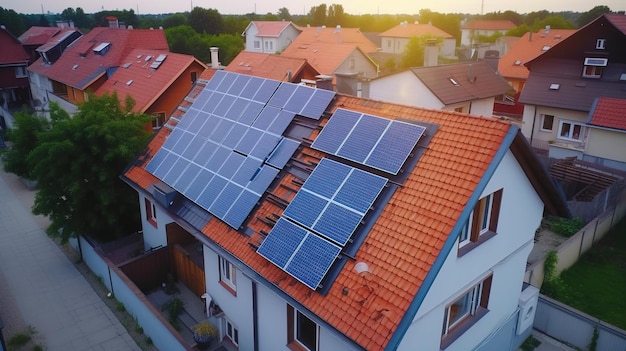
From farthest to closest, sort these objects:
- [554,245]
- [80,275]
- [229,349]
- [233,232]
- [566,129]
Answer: [566,129]
[554,245]
[80,275]
[229,349]
[233,232]

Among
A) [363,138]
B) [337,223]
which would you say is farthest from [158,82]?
[337,223]

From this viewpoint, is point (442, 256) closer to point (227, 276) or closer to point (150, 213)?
point (227, 276)

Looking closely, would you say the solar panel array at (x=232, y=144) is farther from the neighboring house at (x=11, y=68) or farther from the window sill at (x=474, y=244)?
the neighboring house at (x=11, y=68)

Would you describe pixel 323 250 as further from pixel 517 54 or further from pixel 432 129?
pixel 517 54

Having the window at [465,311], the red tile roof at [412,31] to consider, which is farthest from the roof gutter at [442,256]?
the red tile roof at [412,31]

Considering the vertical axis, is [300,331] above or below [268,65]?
below

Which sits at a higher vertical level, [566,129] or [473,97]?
[473,97]

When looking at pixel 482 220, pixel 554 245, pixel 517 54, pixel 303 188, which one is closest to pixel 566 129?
pixel 554 245
